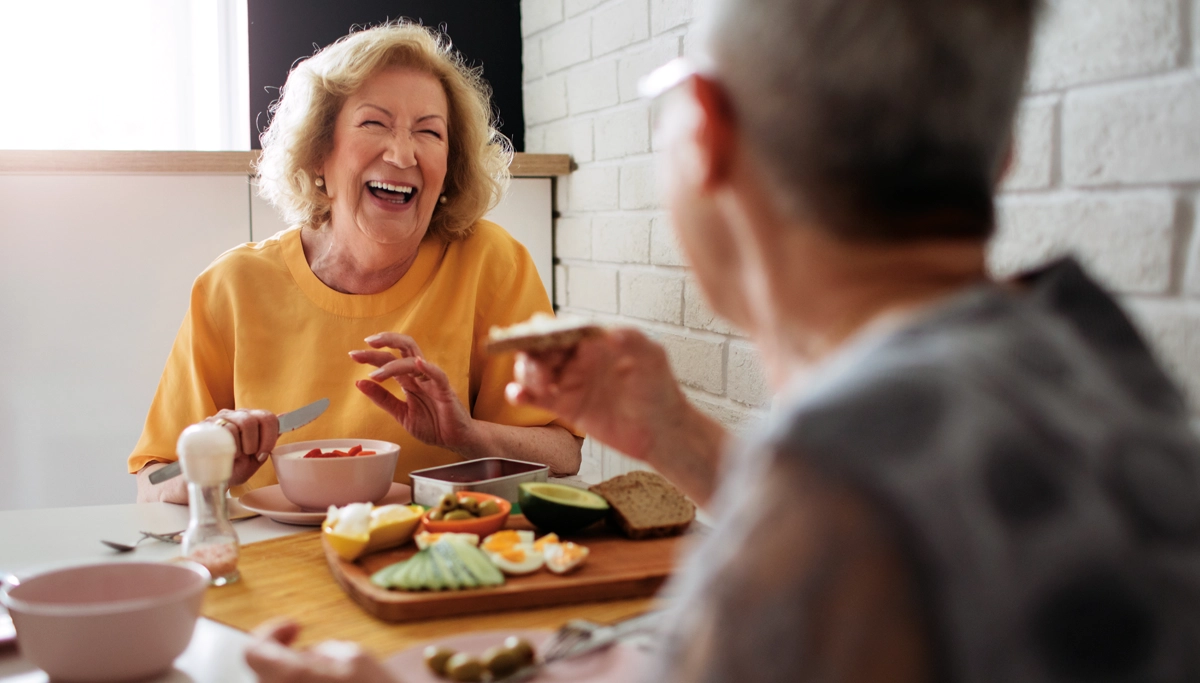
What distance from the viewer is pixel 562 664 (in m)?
0.89

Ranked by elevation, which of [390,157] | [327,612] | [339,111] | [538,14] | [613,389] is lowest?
[327,612]

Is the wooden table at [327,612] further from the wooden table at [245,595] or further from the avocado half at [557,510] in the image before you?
the avocado half at [557,510]

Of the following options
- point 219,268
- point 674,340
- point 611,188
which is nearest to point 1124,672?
point 674,340

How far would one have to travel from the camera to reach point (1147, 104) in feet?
3.34

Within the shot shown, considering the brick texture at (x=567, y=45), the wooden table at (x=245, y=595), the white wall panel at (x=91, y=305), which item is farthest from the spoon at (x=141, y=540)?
the brick texture at (x=567, y=45)

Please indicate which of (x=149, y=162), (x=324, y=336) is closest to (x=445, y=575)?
(x=324, y=336)

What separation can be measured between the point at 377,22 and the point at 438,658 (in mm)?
2526

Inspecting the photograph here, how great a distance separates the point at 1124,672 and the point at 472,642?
23.9 inches

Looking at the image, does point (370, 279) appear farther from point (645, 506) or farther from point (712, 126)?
point (712, 126)

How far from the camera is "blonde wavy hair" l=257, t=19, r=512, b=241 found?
2074 mm

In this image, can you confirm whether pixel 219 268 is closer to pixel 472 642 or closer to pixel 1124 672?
pixel 472 642

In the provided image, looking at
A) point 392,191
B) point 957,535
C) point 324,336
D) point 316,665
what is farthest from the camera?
point 392,191

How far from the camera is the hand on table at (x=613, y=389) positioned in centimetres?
114

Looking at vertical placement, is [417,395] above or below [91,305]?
below
